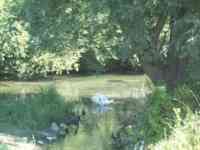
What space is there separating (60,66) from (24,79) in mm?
1691

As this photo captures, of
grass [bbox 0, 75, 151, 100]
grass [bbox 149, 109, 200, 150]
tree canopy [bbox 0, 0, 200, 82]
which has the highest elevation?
tree canopy [bbox 0, 0, 200, 82]

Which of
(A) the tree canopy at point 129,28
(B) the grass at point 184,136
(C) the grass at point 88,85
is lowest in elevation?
(C) the grass at point 88,85

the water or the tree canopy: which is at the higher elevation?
the tree canopy

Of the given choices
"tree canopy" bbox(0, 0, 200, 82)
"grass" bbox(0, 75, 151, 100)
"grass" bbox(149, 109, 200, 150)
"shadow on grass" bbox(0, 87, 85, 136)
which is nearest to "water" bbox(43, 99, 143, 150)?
"shadow on grass" bbox(0, 87, 85, 136)

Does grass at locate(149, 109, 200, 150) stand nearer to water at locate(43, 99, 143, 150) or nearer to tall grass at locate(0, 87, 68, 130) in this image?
water at locate(43, 99, 143, 150)

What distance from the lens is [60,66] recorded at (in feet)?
71.3

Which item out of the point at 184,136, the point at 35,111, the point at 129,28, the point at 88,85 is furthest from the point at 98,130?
the point at 88,85

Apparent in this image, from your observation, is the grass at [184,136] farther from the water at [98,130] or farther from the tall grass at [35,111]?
the tall grass at [35,111]

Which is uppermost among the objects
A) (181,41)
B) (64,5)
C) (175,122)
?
(64,5)

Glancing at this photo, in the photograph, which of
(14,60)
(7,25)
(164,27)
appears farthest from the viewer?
(14,60)

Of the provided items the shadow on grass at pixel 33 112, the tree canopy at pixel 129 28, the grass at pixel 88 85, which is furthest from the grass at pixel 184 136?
the grass at pixel 88 85

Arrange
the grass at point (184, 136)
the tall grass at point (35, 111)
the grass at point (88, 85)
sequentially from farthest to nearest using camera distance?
the grass at point (88, 85)
the tall grass at point (35, 111)
the grass at point (184, 136)

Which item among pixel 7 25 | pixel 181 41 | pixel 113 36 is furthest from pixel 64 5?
pixel 7 25

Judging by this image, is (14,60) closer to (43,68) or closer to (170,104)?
(43,68)
